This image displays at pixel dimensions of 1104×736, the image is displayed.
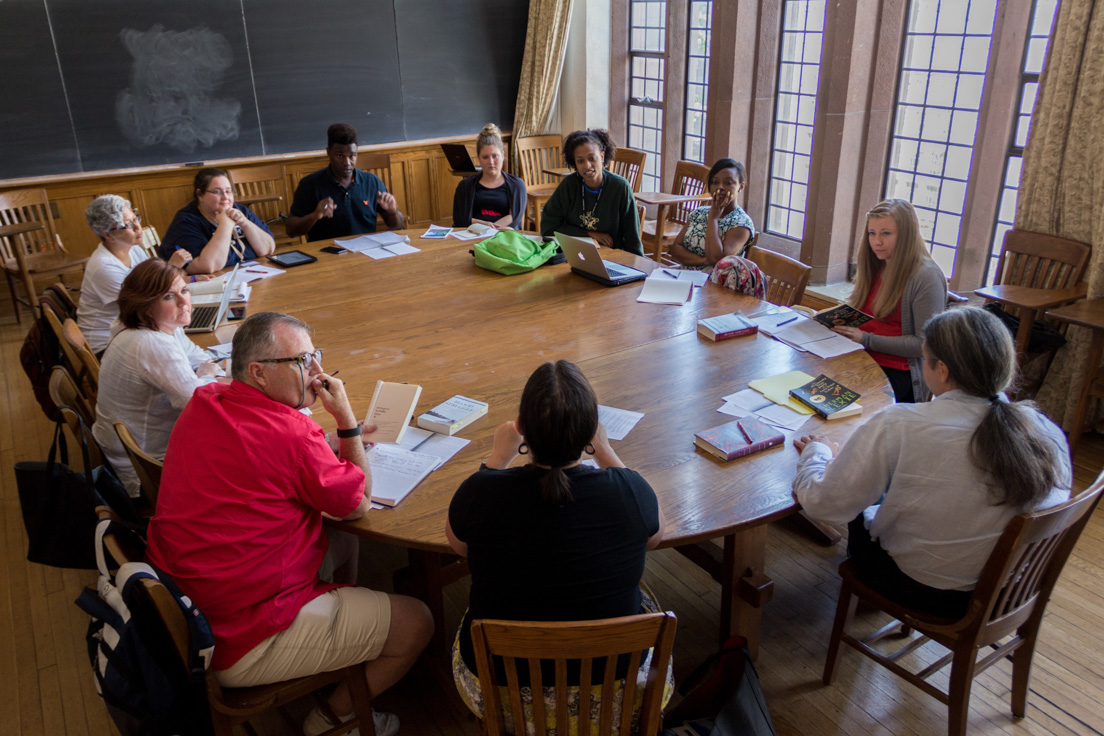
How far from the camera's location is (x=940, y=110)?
15.3 ft

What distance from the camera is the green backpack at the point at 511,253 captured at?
12.7 ft

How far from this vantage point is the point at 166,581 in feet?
5.60

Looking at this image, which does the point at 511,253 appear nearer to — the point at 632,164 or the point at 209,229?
the point at 209,229

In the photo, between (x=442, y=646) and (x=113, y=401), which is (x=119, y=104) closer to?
(x=113, y=401)

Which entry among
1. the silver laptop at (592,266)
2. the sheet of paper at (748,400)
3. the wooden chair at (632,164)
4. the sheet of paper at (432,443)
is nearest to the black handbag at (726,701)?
the sheet of paper at (748,400)

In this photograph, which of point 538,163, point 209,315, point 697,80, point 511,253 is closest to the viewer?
point 209,315

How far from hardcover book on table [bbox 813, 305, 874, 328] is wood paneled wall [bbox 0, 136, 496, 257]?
16.2ft

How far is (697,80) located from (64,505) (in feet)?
18.6

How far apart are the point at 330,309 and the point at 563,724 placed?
2.32m

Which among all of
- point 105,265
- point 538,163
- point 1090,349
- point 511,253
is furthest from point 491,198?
Answer: point 1090,349

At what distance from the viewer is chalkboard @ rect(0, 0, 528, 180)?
18.4ft

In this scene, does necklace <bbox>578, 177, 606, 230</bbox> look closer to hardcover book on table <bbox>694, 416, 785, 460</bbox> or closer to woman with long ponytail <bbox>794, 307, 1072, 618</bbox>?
hardcover book on table <bbox>694, 416, 785, 460</bbox>

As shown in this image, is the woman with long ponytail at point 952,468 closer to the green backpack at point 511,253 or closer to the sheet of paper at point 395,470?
the sheet of paper at point 395,470

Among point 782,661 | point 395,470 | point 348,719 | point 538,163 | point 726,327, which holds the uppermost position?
point 538,163
